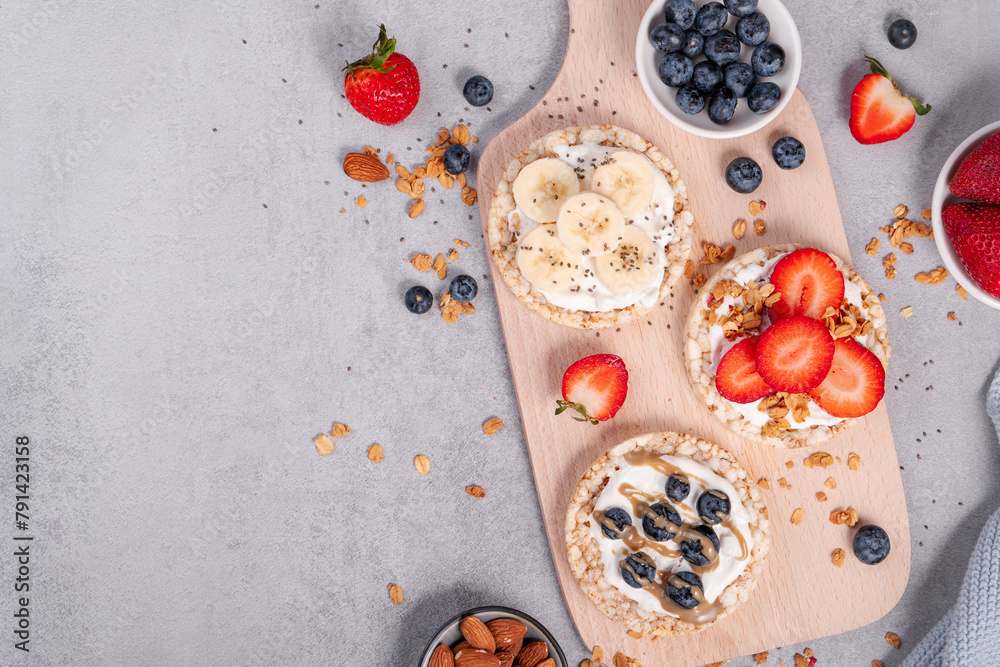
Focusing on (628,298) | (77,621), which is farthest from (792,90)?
(77,621)

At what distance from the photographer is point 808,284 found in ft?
6.75

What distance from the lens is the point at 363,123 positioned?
2375 millimetres

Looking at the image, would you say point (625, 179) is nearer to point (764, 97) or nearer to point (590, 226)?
point (590, 226)

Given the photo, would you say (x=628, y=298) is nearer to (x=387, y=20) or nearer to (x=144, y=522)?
(x=387, y=20)

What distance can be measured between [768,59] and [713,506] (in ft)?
4.82

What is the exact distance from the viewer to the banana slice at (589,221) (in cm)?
202

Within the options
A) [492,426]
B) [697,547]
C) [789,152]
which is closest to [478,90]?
[789,152]

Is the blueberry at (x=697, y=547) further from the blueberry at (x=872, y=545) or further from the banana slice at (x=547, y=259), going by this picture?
the banana slice at (x=547, y=259)

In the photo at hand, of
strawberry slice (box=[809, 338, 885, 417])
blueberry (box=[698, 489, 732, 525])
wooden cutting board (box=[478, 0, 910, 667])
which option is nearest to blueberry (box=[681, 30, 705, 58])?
wooden cutting board (box=[478, 0, 910, 667])

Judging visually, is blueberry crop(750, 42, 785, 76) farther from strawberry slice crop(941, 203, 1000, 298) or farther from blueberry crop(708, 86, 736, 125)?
strawberry slice crop(941, 203, 1000, 298)

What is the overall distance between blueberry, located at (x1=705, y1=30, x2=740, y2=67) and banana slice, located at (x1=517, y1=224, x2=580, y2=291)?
0.76m

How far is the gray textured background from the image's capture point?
92.5 inches

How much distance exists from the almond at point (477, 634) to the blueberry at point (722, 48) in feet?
6.69

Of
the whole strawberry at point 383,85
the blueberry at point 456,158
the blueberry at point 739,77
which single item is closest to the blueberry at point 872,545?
the blueberry at point 739,77
